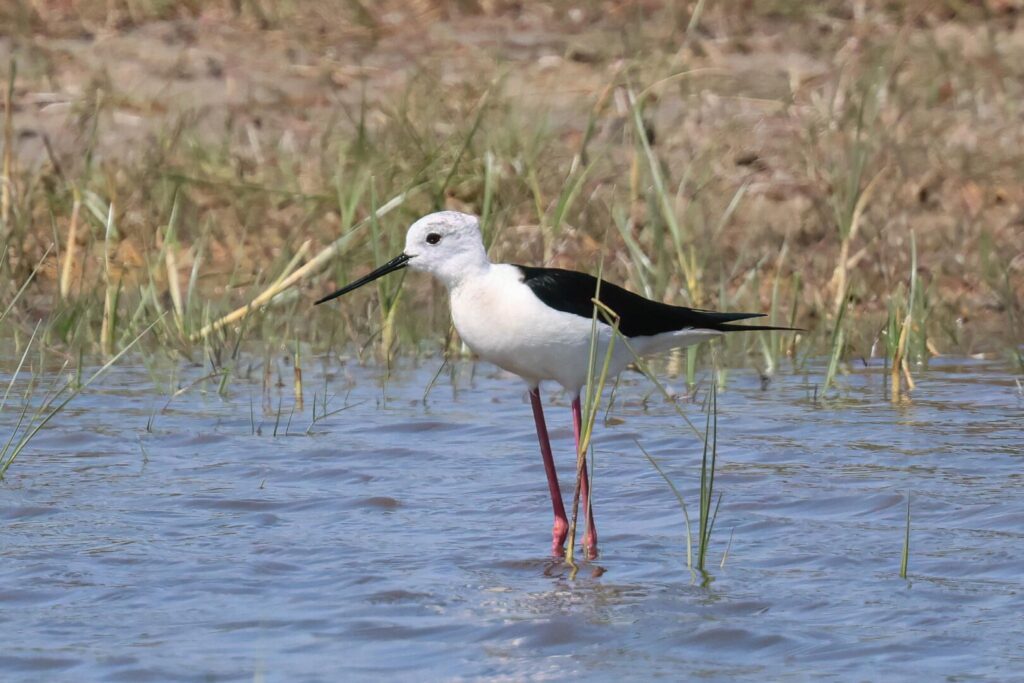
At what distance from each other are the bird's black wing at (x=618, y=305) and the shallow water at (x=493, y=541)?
1.74 ft

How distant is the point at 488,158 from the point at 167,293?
1.59m

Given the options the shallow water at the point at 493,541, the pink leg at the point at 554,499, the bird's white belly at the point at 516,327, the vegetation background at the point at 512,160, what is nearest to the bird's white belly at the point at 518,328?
the bird's white belly at the point at 516,327

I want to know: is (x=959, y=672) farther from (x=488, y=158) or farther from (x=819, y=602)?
(x=488, y=158)

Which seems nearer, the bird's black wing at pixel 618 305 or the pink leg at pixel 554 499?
the bird's black wing at pixel 618 305

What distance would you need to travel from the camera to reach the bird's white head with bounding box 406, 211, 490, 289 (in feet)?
14.7

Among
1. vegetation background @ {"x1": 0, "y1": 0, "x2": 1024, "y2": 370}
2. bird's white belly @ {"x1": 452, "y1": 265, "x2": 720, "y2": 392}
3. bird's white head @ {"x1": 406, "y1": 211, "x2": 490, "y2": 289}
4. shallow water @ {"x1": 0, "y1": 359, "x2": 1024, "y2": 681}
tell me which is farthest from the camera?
vegetation background @ {"x1": 0, "y1": 0, "x2": 1024, "y2": 370}

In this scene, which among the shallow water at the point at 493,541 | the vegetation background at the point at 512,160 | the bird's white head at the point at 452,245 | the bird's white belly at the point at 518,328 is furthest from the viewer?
the vegetation background at the point at 512,160

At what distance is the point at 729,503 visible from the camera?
4.96 m

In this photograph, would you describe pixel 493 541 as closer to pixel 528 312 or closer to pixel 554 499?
pixel 554 499

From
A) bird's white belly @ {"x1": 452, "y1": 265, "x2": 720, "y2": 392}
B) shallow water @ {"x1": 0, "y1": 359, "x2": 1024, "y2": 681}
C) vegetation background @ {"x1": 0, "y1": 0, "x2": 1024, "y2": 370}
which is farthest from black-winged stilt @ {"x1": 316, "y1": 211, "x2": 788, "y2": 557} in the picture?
vegetation background @ {"x1": 0, "y1": 0, "x2": 1024, "y2": 370}

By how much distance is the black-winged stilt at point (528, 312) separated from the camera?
4.39 m

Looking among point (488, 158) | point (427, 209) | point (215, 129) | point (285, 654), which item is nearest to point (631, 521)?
point (285, 654)

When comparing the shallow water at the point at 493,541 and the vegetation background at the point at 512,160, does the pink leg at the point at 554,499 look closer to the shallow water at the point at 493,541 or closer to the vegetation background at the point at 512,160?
the shallow water at the point at 493,541

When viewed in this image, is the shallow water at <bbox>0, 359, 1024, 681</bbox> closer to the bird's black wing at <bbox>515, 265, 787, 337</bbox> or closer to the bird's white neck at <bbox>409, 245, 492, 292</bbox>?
the bird's black wing at <bbox>515, 265, 787, 337</bbox>
